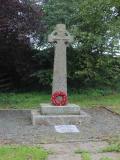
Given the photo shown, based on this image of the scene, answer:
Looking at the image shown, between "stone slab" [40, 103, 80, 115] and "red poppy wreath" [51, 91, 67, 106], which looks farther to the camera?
"red poppy wreath" [51, 91, 67, 106]

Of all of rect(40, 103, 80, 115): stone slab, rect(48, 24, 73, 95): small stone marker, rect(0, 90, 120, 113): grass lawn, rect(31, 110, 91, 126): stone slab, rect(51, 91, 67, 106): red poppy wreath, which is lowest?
rect(0, 90, 120, 113): grass lawn

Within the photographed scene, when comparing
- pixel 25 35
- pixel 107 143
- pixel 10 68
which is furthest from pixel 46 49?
pixel 107 143

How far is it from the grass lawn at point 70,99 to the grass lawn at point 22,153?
21.5 ft

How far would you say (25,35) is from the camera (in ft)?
52.5

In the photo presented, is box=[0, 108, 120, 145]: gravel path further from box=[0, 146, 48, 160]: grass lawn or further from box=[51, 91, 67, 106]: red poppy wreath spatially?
box=[51, 91, 67, 106]: red poppy wreath

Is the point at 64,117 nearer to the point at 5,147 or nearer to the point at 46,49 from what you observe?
the point at 5,147

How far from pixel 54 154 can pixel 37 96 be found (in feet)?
33.4

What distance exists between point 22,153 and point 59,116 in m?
3.91

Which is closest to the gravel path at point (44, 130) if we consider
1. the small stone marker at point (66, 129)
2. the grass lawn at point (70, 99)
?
the small stone marker at point (66, 129)

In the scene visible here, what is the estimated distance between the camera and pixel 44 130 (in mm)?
10328

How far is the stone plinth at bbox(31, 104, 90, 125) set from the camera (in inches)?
445

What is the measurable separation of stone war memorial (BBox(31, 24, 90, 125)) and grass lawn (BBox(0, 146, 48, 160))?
125 inches

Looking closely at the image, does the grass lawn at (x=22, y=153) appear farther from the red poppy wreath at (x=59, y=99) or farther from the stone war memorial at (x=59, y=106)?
the red poppy wreath at (x=59, y=99)

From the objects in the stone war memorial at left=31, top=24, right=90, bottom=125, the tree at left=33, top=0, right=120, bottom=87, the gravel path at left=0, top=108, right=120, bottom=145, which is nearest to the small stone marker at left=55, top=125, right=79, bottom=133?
the gravel path at left=0, top=108, right=120, bottom=145
